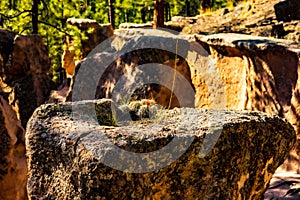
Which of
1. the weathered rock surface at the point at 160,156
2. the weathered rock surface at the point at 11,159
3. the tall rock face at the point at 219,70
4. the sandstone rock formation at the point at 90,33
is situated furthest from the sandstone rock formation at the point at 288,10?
the weathered rock surface at the point at 160,156

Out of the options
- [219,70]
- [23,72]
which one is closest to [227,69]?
[219,70]

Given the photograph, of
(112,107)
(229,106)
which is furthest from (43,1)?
(112,107)

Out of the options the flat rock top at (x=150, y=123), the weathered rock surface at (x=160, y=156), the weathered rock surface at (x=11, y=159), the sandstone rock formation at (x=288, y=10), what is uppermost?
the sandstone rock formation at (x=288, y=10)

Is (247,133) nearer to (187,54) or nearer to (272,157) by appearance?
(272,157)

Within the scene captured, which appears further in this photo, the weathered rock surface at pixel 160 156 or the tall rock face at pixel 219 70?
the tall rock face at pixel 219 70

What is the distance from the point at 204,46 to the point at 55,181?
6.39 meters

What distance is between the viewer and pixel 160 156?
9.63ft

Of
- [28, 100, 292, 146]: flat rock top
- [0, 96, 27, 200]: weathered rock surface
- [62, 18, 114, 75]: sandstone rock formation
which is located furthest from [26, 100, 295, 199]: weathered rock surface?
[62, 18, 114, 75]: sandstone rock formation

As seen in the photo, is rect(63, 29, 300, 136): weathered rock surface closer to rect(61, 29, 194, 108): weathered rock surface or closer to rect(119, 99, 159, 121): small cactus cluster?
rect(61, 29, 194, 108): weathered rock surface

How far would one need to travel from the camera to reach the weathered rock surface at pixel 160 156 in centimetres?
286

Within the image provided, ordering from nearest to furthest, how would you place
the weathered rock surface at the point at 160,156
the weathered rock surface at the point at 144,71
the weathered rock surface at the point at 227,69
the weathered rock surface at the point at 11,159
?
the weathered rock surface at the point at 160,156
the weathered rock surface at the point at 11,159
the weathered rock surface at the point at 227,69
the weathered rock surface at the point at 144,71

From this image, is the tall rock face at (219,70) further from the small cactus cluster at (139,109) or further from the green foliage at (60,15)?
the green foliage at (60,15)

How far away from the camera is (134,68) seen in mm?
8523

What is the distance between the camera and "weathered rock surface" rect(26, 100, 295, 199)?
286 cm
